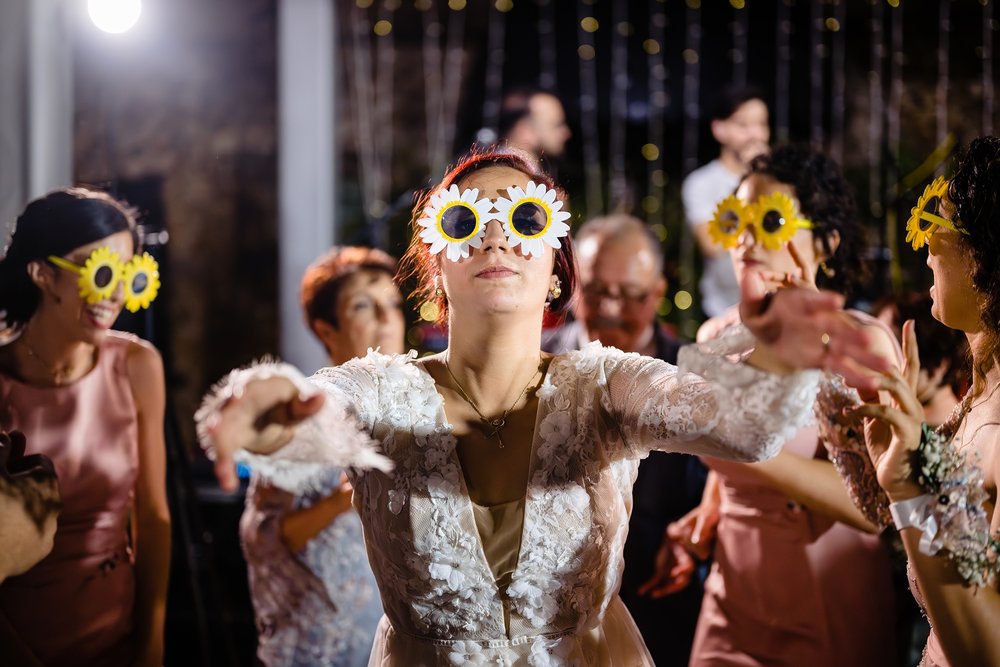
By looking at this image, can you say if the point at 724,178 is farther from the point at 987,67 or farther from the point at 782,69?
the point at 987,67

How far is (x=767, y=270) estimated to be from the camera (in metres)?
2.67

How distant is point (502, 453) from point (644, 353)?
1810 mm

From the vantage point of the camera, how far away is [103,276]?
2.31 meters

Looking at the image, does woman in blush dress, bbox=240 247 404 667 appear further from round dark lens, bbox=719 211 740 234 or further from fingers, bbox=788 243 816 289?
fingers, bbox=788 243 816 289

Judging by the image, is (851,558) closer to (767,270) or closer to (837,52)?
(767,270)

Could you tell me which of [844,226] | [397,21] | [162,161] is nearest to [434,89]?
[397,21]

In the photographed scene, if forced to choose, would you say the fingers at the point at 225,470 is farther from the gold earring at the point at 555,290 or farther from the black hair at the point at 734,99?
the black hair at the point at 734,99

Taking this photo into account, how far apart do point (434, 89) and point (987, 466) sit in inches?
250

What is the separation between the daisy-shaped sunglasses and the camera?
74.9 inches

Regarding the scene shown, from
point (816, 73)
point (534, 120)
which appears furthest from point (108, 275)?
point (816, 73)

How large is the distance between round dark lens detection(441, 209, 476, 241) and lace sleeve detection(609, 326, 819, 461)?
0.51m

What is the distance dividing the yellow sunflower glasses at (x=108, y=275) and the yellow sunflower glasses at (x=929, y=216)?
6.45 ft

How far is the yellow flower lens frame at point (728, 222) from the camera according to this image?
2.70 meters

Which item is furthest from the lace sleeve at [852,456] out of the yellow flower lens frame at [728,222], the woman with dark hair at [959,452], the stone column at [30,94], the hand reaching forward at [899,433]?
the stone column at [30,94]
